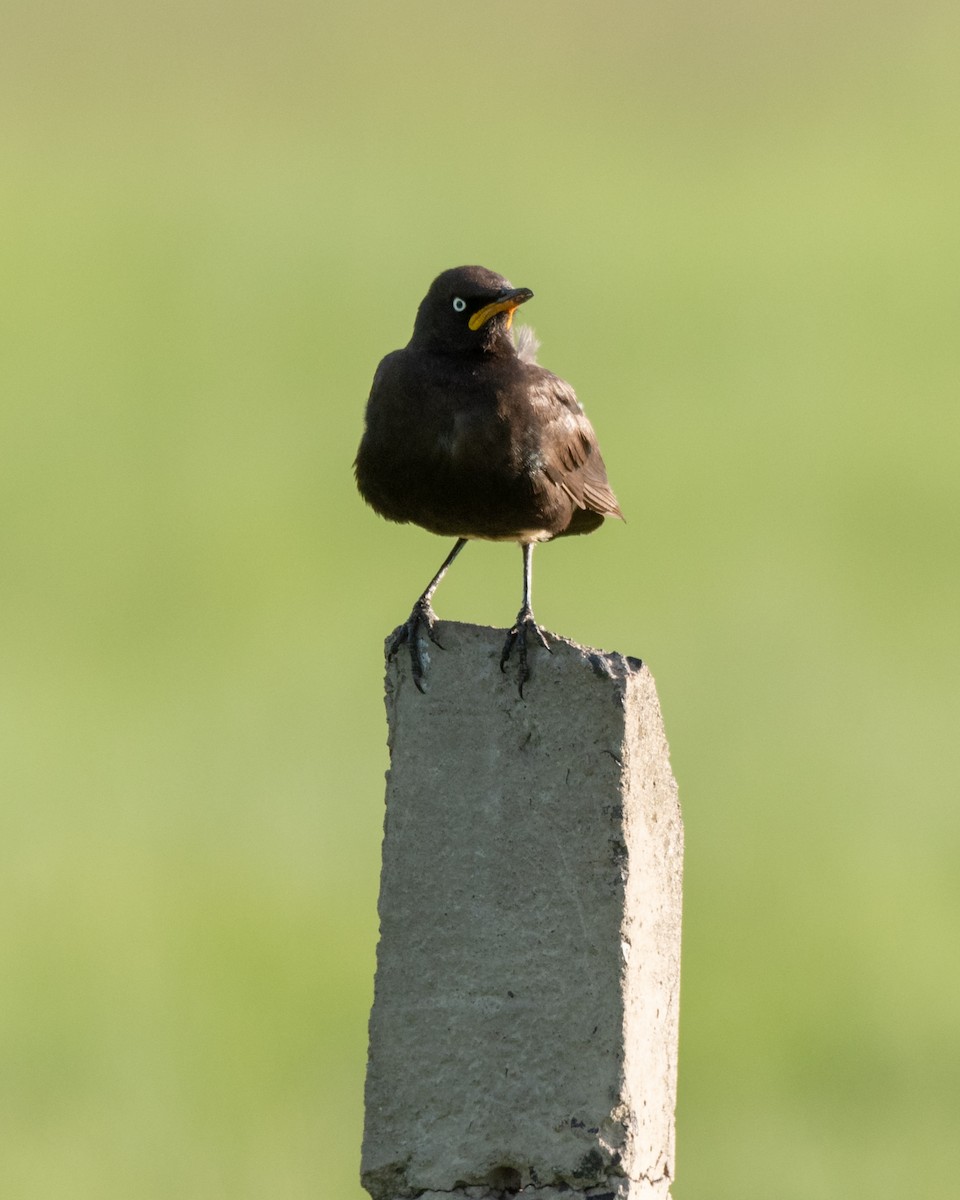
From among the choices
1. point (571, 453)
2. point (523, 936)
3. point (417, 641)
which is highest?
point (571, 453)

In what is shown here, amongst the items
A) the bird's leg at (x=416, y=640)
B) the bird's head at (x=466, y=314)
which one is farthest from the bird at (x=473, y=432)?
the bird's leg at (x=416, y=640)

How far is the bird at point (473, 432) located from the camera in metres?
7.89

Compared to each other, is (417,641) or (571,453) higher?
(571,453)

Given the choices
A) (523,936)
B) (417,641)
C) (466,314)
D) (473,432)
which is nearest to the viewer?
(523,936)

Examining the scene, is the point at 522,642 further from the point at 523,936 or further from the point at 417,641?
the point at 523,936

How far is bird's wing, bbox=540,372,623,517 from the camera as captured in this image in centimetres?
810

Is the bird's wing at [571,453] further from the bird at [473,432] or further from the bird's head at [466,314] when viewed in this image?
Result: the bird's head at [466,314]

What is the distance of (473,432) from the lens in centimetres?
791

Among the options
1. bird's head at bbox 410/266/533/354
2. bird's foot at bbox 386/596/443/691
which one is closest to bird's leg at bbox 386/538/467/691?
bird's foot at bbox 386/596/443/691

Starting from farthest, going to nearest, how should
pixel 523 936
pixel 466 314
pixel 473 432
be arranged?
pixel 466 314 → pixel 473 432 → pixel 523 936

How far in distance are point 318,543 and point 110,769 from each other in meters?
6.28

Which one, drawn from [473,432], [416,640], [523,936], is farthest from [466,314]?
[523,936]

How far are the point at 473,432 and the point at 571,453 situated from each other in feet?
1.51

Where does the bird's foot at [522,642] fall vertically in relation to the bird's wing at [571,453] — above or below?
below
